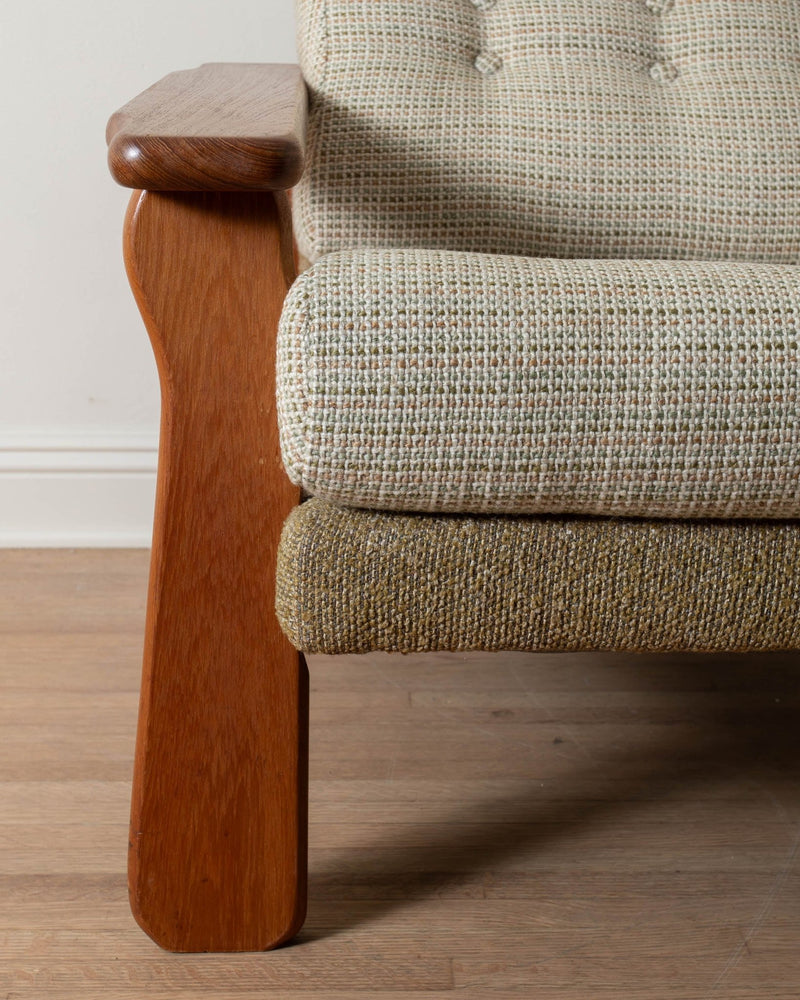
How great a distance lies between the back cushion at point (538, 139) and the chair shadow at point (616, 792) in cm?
47

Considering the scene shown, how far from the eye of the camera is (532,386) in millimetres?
555

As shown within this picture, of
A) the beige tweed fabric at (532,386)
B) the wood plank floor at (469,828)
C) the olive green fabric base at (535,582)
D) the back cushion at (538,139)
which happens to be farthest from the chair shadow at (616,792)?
the back cushion at (538,139)

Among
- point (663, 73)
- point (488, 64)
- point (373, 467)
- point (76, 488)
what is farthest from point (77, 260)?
point (373, 467)

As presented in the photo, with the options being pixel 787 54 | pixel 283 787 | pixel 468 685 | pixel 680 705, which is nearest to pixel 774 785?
pixel 680 705

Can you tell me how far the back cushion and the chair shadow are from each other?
47cm

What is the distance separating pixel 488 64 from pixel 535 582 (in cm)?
56

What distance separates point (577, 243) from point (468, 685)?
48cm

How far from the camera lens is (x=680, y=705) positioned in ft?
3.36

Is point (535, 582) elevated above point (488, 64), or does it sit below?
below

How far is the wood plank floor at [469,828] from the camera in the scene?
682 millimetres

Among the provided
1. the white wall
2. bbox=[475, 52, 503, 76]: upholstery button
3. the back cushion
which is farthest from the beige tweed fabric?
the white wall

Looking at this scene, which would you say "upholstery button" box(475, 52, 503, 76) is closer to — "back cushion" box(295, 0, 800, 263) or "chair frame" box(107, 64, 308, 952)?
"back cushion" box(295, 0, 800, 263)

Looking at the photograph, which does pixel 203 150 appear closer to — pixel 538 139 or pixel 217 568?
pixel 217 568

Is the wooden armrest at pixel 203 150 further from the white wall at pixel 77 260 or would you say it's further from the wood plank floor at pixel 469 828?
the white wall at pixel 77 260
